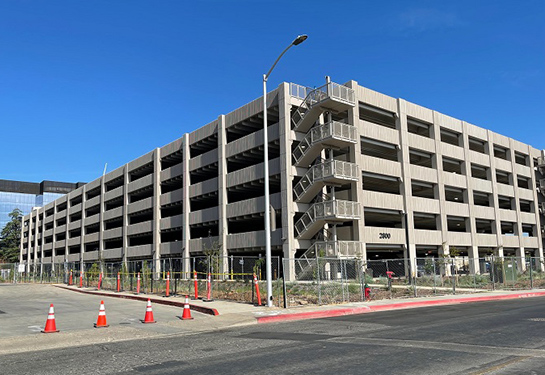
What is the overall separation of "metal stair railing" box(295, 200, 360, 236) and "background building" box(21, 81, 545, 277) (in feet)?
0.34

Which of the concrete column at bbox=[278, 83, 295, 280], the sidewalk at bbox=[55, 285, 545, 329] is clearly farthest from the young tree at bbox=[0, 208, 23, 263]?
the sidewalk at bbox=[55, 285, 545, 329]

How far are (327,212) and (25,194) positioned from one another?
424 ft

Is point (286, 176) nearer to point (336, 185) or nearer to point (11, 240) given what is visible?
point (336, 185)

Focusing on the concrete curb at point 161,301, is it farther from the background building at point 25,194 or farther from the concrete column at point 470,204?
the background building at point 25,194

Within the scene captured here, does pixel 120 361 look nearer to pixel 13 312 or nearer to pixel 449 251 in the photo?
pixel 13 312

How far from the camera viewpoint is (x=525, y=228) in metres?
57.6

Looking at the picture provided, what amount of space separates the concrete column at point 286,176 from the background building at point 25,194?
118m

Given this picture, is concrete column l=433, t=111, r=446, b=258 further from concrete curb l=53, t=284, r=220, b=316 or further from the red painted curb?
concrete curb l=53, t=284, r=220, b=316

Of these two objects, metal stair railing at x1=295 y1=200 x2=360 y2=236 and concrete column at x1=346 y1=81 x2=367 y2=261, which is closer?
metal stair railing at x1=295 y1=200 x2=360 y2=236

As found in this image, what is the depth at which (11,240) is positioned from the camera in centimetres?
11712

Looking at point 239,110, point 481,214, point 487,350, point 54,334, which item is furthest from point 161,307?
point 481,214

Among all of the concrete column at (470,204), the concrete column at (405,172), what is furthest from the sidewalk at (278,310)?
the concrete column at (470,204)

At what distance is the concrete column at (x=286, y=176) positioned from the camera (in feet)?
110

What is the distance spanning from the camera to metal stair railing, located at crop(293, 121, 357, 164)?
32500 millimetres
